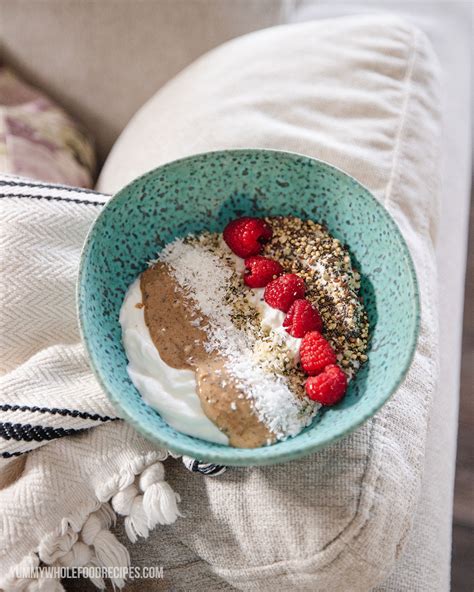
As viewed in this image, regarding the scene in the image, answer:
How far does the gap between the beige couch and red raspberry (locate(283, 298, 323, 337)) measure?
0.38 metres

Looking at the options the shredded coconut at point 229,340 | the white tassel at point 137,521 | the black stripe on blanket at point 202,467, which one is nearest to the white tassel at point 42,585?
the white tassel at point 137,521

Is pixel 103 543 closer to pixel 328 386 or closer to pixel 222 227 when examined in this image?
pixel 328 386

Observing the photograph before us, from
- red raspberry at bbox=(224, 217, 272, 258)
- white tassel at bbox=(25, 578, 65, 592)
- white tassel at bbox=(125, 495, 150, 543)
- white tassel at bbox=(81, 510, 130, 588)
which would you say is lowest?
white tassel at bbox=(25, 578, 65, 592)

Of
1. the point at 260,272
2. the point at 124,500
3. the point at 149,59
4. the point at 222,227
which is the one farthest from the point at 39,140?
the point at 124,500

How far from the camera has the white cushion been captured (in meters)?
0.68

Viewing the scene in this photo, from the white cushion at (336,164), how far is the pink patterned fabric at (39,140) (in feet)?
0.45

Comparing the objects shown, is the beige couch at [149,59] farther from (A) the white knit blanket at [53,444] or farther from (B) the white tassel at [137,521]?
(B) the white tassel at [137,521]

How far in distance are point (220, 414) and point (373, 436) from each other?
19 centimetres

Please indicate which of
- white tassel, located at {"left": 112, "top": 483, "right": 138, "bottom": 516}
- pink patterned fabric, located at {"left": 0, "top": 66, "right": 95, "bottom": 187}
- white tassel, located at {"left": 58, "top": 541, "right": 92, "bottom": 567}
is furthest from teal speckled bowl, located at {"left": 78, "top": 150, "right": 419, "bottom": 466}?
pink patterned fabric, located at {"left": 0, "top": 66, "right": 95, "bottom": 187}

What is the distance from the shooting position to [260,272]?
772 mm

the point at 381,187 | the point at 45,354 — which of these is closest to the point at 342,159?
the point at 381,187

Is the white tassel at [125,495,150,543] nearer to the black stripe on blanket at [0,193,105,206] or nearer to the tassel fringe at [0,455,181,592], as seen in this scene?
the tassel fringe at [0,455,181,592]

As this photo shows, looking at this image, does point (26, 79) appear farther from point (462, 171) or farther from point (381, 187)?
point (462, 171)

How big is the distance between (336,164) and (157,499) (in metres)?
0.58
